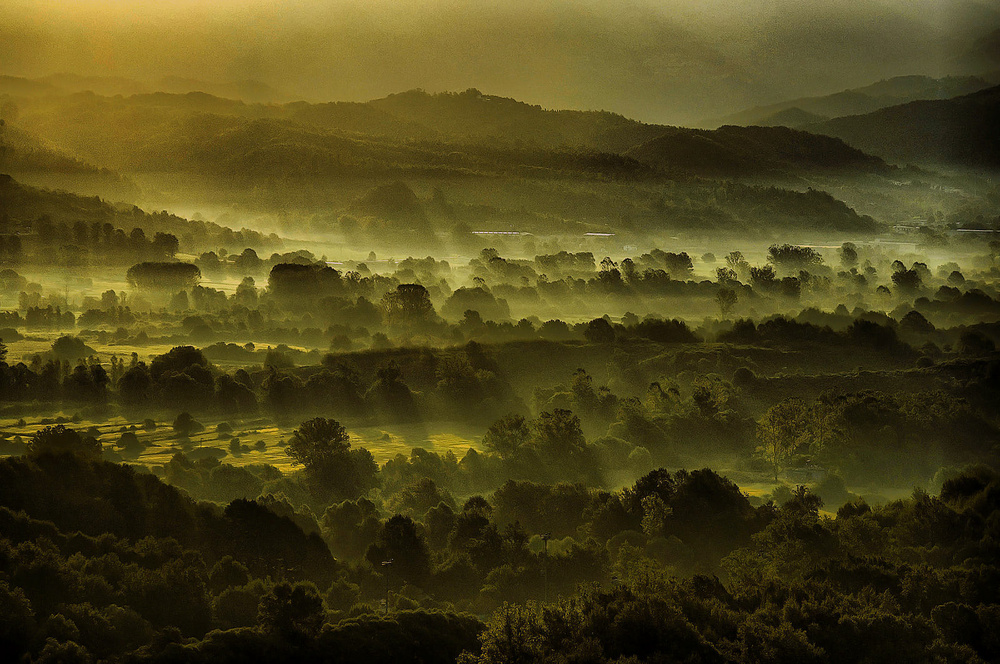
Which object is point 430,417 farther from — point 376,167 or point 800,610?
point 376,167

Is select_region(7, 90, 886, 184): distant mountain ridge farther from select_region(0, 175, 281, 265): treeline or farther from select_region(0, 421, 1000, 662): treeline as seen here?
select_region(0, 421, 1000, 662): treeline

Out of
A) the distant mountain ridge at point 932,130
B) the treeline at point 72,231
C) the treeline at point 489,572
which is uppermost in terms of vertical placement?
the distant mountain ridge at point 932,130

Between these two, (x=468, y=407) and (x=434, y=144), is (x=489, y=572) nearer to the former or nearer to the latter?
(x=468, y=407)

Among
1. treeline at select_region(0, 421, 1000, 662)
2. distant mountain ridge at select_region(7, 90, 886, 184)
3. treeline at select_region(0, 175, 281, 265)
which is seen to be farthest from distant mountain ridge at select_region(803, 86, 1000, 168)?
treeline at select_region(0, 421, 1000, 662)

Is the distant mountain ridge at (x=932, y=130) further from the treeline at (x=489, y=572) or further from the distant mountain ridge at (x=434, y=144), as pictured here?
the treeline at (x=489, y=572)

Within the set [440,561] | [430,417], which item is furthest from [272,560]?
[430,417]

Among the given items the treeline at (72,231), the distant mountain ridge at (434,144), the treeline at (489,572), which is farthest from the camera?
the distant mountain ridge at (434,144)

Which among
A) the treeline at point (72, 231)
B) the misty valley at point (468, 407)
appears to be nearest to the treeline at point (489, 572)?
the misty valley at point (468, 407)

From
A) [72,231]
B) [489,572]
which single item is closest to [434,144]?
[72,231]

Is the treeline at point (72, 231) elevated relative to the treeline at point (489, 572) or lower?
elevated
